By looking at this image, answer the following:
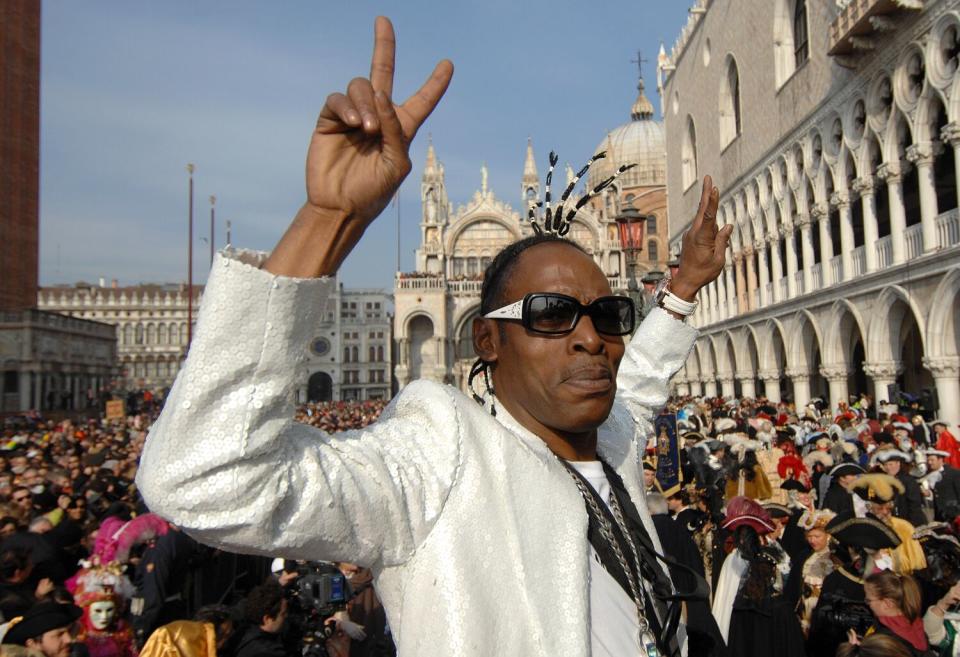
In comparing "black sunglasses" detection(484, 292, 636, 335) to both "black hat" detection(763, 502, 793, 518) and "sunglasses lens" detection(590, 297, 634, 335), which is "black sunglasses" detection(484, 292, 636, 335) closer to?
"sunglasses lens" detection(590, 297, 634, 335)

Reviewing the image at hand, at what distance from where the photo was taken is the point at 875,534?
165 inches

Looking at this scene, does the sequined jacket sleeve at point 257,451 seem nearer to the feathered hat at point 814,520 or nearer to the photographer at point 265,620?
the photographer at point 265,620

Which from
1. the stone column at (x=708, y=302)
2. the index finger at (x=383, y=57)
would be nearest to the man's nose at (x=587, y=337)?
the index finger at (x=383, y=57)

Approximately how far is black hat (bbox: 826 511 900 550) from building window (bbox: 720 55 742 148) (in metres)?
24.5

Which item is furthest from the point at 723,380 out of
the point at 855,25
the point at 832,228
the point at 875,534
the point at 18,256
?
the point at 18,256

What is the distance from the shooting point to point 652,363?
7.90ft

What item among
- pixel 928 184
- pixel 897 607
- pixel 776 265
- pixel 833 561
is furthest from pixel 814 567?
pixel 776 265

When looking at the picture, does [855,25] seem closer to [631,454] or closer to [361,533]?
[631,454]

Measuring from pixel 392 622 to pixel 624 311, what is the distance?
2.90ft

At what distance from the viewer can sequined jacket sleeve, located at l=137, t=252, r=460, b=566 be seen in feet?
3.57

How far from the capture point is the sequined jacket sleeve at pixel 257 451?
3.57ft

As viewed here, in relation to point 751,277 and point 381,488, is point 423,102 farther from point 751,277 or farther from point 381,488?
point 751,277

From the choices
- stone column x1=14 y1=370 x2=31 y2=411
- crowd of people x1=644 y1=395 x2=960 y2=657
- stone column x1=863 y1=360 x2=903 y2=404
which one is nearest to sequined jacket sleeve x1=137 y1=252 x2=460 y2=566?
crowd of people x1=644 y1=395 x2=960 y2=657

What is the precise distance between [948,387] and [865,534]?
1111cm
